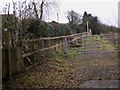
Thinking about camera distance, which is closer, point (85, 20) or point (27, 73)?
point (27, 73)

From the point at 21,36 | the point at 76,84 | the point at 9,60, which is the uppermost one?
the point at 21,36

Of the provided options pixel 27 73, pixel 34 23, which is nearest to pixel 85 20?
pixel 34 23

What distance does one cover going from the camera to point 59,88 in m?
7.52

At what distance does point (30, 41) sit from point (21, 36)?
573mm

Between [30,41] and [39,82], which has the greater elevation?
[30,41]

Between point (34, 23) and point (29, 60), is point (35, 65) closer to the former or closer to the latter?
point (29, 60)

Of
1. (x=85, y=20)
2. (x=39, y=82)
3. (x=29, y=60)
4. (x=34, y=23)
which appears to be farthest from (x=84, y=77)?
(x=85, y=20)

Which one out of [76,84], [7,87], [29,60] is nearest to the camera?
[7,87]

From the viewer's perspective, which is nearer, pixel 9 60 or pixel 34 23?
pixel 9 60

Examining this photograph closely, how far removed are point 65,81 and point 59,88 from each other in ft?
3.42

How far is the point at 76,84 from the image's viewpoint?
805 cm

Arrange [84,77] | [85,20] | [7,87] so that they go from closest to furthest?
[7,87] < [84,77] < [85,20]

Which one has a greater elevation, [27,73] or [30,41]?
[30,41]

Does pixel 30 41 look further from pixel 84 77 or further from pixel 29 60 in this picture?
pixel 84 77
